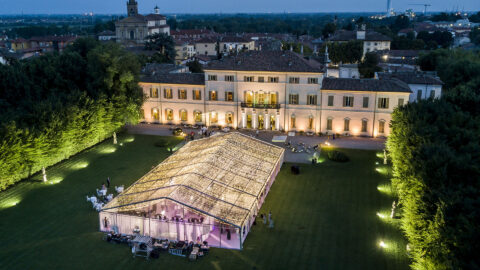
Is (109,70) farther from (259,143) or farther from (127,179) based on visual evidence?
(259,143)

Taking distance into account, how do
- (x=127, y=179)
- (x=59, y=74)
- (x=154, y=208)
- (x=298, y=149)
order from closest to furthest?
(x=154, y=208), (x=127, y=179), (x=298, y=149), (x=59, y=74)

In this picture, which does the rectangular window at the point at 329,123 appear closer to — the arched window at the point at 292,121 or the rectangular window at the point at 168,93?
the arched window at the point at 292,121

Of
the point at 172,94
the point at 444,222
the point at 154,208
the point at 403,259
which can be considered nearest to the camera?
the point at 444,222

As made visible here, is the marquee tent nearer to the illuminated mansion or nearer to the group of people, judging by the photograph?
the group of people

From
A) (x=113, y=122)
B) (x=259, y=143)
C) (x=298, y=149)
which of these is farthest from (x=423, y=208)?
(x=113, y=122)

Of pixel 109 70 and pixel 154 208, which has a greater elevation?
pixel 109 70

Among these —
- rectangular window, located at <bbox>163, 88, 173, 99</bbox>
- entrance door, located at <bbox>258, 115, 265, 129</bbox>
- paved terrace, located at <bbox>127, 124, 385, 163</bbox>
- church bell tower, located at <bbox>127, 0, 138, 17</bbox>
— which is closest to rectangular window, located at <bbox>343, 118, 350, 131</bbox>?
paved terrace, located at <bbox>127, 124, 385, 163</bbox>
